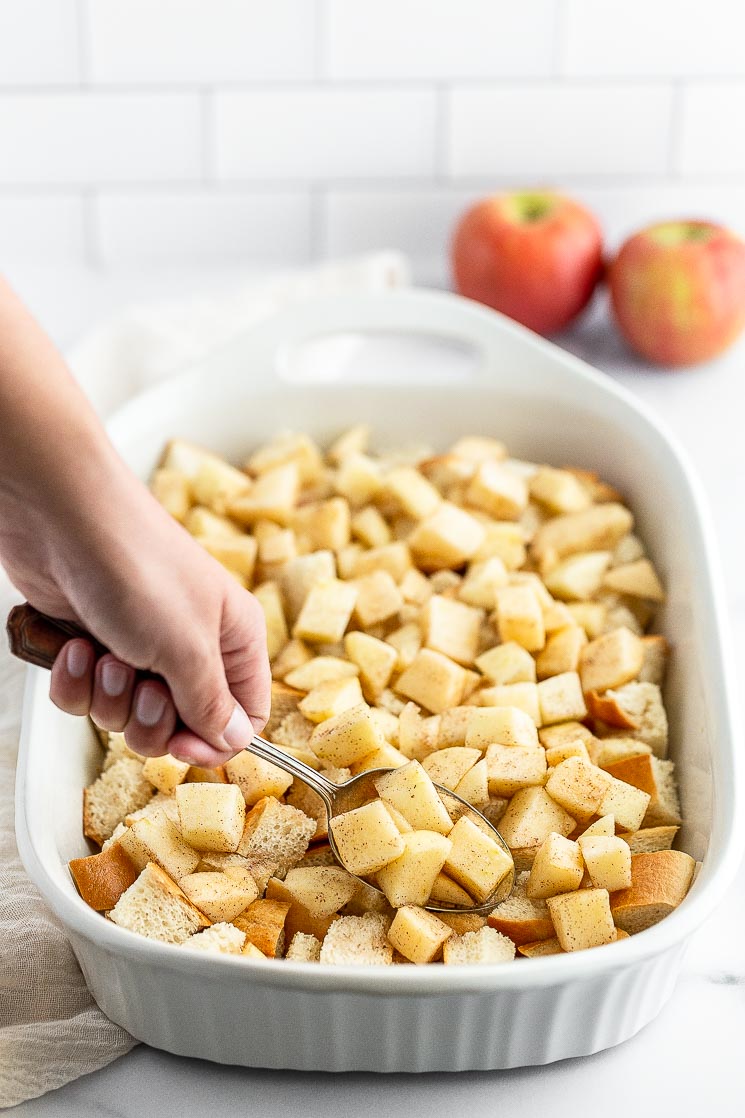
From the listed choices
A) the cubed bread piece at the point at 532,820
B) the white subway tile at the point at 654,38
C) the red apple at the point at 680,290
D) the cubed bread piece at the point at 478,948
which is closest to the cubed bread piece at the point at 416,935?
the cubed bread piece at the point at 478,948

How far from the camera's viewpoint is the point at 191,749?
29.9 inches

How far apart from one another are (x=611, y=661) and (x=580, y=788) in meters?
0.18

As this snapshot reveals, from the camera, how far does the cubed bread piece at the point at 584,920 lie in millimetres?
802

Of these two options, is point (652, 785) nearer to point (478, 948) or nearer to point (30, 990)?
point (478, 948)

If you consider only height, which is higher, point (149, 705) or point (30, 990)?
point (149, 705)

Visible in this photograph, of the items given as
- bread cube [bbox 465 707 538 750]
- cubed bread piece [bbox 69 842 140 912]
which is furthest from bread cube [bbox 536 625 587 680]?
cubed bread piece [bbox 69 842 140 912]

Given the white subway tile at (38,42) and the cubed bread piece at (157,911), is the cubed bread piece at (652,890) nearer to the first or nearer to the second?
the cubed bread piece at (157,911)

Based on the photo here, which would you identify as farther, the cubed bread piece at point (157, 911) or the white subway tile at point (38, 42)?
the white subway tile at point (38, 42)

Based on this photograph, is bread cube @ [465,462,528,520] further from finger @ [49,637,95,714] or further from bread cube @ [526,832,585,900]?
finger @ [49,637,95,714]

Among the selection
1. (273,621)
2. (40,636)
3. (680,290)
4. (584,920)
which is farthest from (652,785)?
(680,290)

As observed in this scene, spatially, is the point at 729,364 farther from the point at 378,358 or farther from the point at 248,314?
the point at 248,314

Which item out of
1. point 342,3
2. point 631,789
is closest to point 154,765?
point 631,789

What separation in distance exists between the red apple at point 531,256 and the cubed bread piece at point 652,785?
89 centimetres

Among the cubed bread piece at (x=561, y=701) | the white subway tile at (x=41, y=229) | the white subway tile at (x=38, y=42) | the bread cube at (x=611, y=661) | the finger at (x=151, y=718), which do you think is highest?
the white subway tile at (x=38, y=42)
